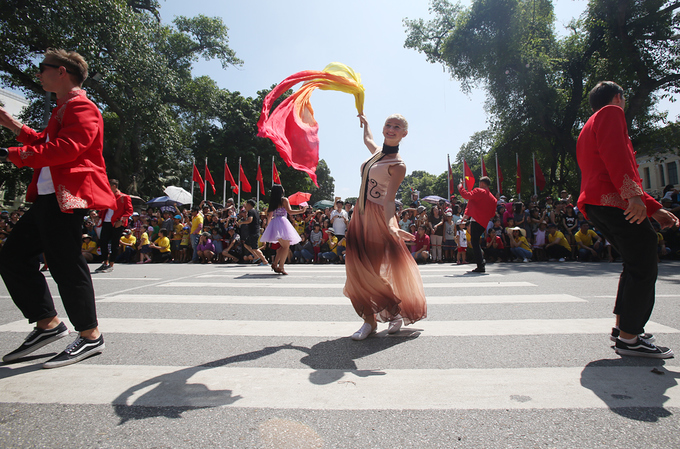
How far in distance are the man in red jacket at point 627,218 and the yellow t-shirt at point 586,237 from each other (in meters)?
9.88

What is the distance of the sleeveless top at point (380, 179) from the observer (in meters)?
3.52

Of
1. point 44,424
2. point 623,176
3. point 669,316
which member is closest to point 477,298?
point 669,316

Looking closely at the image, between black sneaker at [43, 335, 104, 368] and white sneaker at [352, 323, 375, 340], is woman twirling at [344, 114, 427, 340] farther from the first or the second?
black sneaker at [43, 335, 104, 368]

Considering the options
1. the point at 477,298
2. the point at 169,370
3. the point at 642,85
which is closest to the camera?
the point at 169,370

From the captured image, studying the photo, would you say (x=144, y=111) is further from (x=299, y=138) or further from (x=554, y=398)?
(x=554, y=398)

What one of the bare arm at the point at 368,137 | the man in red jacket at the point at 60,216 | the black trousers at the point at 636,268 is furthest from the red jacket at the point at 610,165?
the man in red jacket at the point at 60,216

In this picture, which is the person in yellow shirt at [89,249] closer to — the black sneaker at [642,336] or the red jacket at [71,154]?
the red jacket at [71,154]

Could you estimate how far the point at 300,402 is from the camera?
2180mm

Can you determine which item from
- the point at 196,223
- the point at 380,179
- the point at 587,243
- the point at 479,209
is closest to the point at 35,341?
the point at 380,179

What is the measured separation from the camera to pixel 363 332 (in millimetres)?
3447

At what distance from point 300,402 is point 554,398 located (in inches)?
54.0

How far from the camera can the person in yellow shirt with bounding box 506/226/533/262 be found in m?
11.7

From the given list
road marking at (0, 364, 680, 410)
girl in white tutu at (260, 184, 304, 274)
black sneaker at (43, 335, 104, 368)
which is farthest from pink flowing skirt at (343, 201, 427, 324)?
girl in white tutu at (260, 184, 304, 274)

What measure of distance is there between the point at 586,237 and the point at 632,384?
35.8ft
